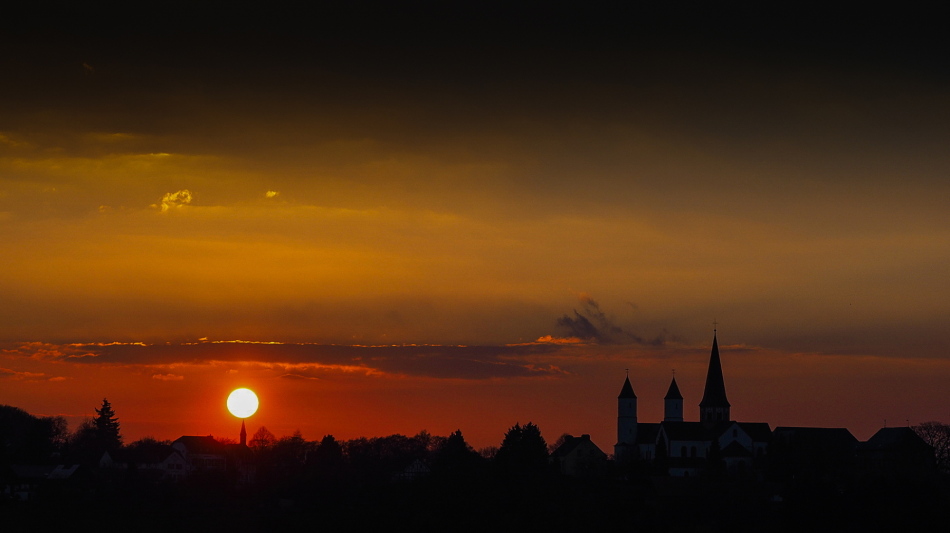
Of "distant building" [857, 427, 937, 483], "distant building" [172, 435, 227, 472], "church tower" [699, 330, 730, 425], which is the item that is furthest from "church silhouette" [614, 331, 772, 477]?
"distant building" [172, 435, 227, 472]

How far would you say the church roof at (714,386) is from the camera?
140750mm

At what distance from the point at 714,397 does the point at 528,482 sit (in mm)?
45931

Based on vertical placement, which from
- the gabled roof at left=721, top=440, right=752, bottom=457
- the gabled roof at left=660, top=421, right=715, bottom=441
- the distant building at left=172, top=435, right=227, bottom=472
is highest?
the gabled roof at left=660, top=421, right=715, bottom=441

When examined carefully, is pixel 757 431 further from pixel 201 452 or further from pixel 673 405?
pixel 201 452

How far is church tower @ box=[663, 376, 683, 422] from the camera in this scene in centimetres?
14688

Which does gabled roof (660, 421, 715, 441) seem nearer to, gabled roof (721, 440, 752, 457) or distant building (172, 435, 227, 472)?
gabled roof (721, 440, 752, 457)

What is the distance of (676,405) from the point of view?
147 m

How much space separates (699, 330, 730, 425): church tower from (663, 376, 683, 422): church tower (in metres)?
4.78

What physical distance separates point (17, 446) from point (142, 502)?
42131 millimetres

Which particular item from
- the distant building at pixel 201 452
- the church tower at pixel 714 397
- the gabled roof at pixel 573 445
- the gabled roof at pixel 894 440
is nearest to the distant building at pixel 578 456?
the gabled roof at pixel 573 445

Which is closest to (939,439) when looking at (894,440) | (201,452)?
(894,440)

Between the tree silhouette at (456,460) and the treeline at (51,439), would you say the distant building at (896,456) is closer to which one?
the tree silhouette at (456,460)

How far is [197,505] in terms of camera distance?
Answer: 102875mm

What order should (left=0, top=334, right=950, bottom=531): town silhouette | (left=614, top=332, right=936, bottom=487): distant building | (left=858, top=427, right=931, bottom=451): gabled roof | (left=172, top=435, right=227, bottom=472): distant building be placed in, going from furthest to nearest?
(left=172, top=435, right=227, bottom=472): distant building
(left=858, top=427, right=931, bottom=451): gabled roof
(left=614, top=332, right=936, bottom=487): distant building
(left=0, top=334, right=950, bottom=531): town silhouette
